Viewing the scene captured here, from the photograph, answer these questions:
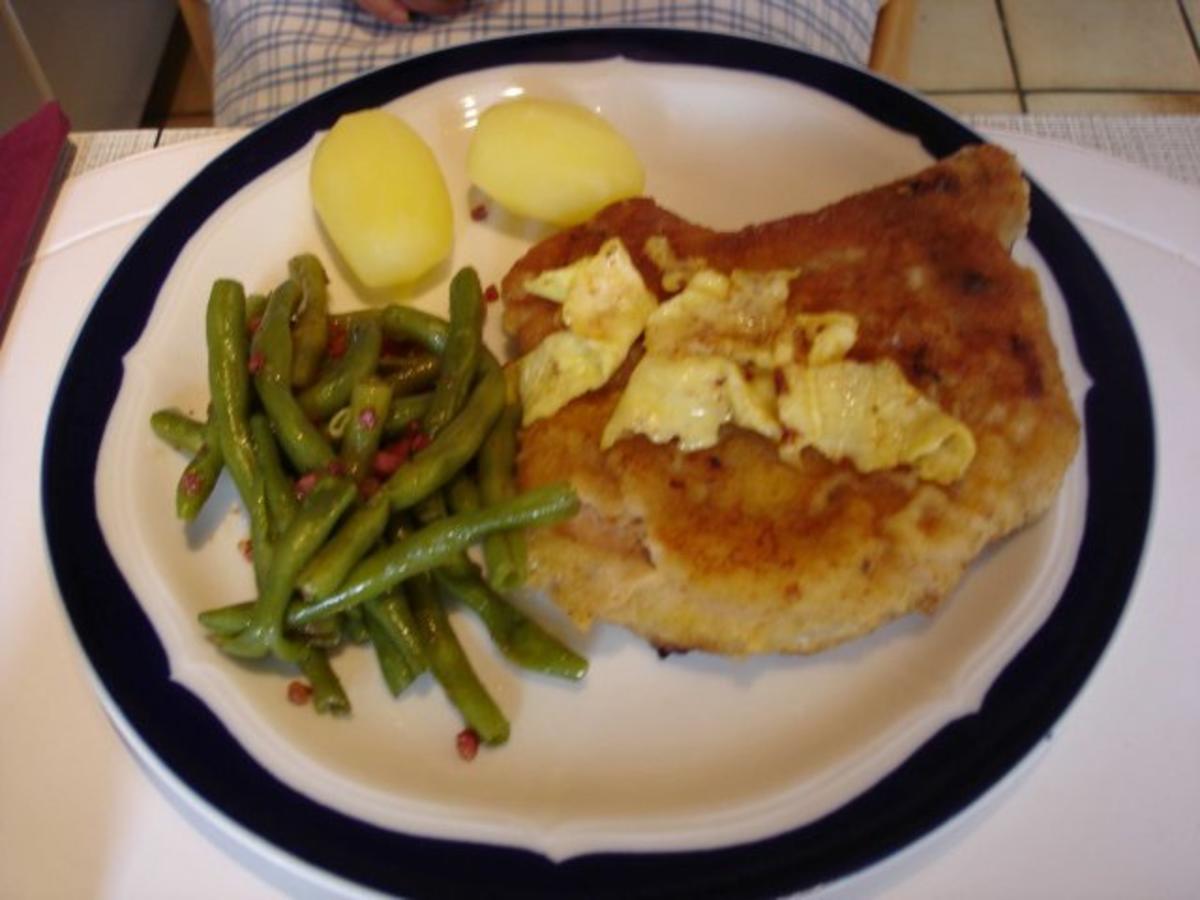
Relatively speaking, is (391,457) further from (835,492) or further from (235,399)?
(835,492)

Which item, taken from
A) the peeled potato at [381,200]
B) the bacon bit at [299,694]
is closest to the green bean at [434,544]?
the bacon bit at [299,694]

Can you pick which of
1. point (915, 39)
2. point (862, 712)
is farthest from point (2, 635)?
point (915, 39)

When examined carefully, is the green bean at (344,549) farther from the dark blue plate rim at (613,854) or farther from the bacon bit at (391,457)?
the dark blue plate rim at (613,854)

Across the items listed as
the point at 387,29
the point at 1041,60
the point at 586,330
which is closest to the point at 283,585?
the point at 586,330

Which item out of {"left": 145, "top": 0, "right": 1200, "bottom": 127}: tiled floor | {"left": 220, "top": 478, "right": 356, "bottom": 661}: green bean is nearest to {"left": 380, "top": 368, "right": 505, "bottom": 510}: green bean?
{"left": 220, "top": 478, "right": 356, "bottom": 661}: green bean

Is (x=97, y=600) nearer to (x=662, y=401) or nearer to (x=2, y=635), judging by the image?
(x=2, y=635)

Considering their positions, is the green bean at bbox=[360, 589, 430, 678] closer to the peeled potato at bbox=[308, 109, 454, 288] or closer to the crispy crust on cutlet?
the crispy crust on cutlet
